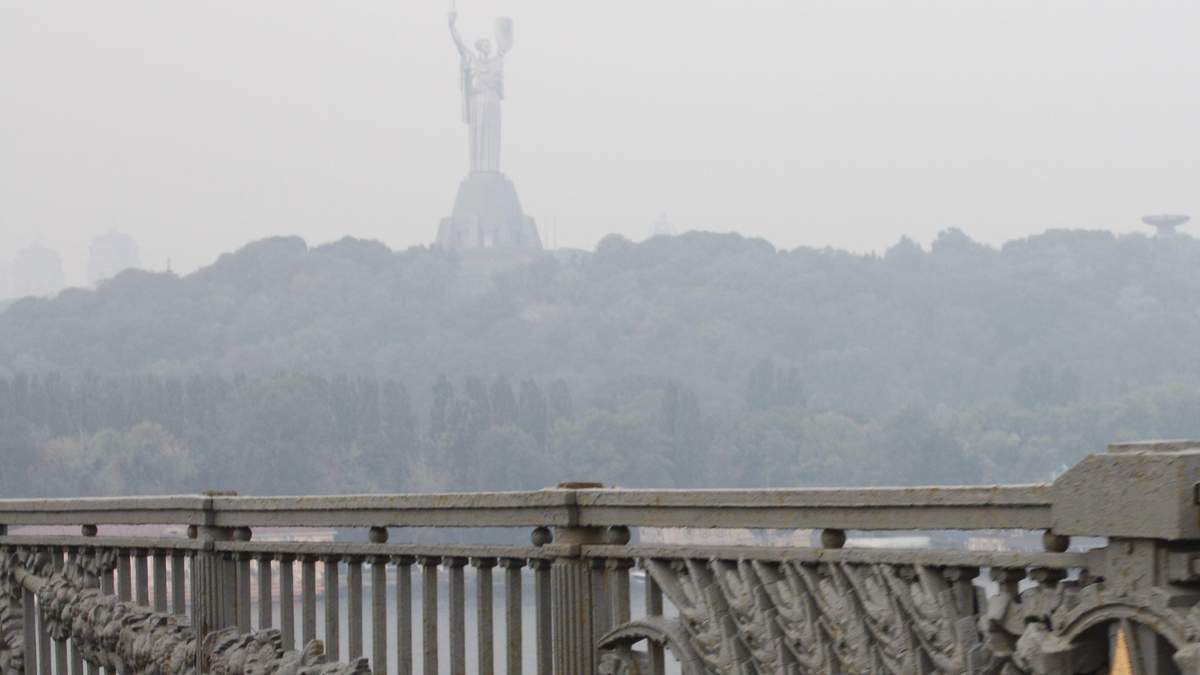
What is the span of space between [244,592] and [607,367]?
104m

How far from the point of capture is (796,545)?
4.33 metres

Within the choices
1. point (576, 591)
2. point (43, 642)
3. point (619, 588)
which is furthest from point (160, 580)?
point (619, 588)

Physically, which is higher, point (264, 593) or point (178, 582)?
point (178, 582)

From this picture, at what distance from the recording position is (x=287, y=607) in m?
6.39

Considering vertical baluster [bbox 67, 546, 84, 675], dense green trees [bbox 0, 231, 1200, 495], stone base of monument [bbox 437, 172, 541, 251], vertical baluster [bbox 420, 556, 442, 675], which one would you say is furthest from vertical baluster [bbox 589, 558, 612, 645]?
stone base of monument [bbox 437, 172, 541, 251]

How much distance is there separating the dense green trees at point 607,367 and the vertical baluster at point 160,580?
6596 cm

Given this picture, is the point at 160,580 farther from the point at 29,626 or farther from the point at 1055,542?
the point at 1055,542

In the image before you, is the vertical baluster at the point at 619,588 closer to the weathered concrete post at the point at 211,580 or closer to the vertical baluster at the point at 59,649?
the weathered concrete post at the point at 211,580

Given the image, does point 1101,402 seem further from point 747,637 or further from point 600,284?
point 747,637

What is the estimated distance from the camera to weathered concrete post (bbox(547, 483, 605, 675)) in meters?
5.04

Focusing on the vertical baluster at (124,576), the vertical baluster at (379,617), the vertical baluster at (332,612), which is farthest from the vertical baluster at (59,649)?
the vertical baluster at (379,617)

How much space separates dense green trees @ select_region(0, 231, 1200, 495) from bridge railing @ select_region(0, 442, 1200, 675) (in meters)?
66.1

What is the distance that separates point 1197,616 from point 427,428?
84.0 m

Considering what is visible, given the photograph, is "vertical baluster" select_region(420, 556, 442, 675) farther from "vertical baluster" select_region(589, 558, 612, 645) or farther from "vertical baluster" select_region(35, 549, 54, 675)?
"vertical baluster" select_region(35, 549, 54, 675)
